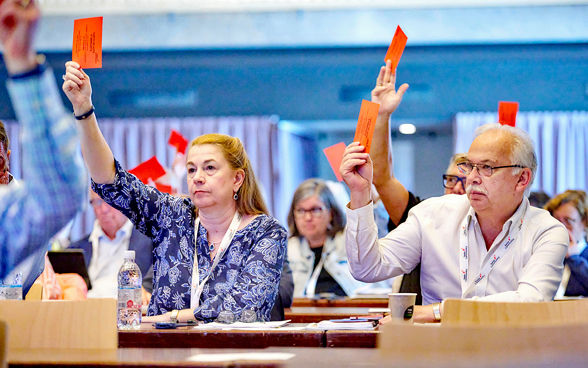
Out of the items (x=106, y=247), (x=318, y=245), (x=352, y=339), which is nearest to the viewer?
(x=352, y=339)

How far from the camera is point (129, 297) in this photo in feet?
6.42

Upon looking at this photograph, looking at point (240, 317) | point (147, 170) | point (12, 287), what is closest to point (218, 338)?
point (240, 317)

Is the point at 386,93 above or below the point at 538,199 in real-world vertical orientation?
above

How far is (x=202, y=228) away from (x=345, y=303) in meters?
1.20

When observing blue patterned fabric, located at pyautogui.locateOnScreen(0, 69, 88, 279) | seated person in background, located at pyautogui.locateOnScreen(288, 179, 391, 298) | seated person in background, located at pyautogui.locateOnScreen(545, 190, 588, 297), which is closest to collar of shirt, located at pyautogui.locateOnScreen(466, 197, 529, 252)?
blue patterned fabric, located at pyautogui.locateOnScreen(0, 69, 88, 279)

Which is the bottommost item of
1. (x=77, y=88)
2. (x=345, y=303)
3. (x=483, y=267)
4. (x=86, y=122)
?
(x=345, y=303)

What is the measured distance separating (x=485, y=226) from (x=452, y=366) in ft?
4.07

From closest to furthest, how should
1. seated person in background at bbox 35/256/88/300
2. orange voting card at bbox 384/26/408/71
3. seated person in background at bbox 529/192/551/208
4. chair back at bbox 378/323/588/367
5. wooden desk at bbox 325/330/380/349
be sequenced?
1. chair back at bbox 378/323/588/367
2. wooden desk at bbox 325/330/380/349
3. orange voting card at bbox 384/26/408/71
4. seated person in background at bbox 35/256/88/300
5. seated person in background at bbox 529/192/551/208

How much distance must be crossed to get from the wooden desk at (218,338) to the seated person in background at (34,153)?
0.69 metres

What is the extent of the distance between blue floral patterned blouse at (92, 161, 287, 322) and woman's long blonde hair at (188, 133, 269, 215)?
9 cm

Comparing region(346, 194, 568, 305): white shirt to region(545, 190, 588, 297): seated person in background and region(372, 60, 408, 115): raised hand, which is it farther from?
region(545, 190, 588, 297): seated person in background

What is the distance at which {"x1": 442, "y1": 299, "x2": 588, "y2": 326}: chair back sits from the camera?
1.34 m

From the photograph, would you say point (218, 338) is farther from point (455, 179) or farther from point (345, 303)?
point (455, 179)

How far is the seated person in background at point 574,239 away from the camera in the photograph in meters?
3.83
